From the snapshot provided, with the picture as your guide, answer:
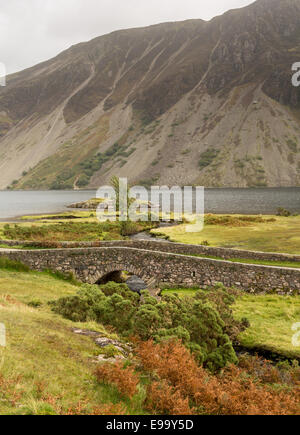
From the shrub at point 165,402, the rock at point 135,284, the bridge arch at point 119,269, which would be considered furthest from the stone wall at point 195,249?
the shrub at point 165,402

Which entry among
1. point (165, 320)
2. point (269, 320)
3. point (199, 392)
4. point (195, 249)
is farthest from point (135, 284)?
point (199, 392)

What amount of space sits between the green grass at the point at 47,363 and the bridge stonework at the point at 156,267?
44.9ft

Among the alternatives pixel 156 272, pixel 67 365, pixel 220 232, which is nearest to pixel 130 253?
pixel 156 272

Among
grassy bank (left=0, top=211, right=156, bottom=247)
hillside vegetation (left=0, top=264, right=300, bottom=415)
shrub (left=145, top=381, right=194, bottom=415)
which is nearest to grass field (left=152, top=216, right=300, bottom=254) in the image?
grassy bank (left=0, top=211, right=156, bottom=247)

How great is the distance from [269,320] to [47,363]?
14292 millimetres

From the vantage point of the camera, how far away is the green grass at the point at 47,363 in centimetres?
784

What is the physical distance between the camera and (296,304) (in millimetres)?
21344

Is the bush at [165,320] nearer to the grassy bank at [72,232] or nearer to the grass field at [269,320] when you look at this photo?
the grass field at [269,320]

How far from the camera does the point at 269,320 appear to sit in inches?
764

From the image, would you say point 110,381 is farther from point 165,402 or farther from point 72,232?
point 72,232

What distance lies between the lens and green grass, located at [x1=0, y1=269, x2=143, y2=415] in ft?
25.7

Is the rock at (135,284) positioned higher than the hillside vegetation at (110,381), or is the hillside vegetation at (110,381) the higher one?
the hillside vegetation at (110,381)

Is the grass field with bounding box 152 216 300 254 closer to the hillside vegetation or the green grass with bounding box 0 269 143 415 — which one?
the hillside vegetation

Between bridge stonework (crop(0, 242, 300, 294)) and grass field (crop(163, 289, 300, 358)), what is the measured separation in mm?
1664
